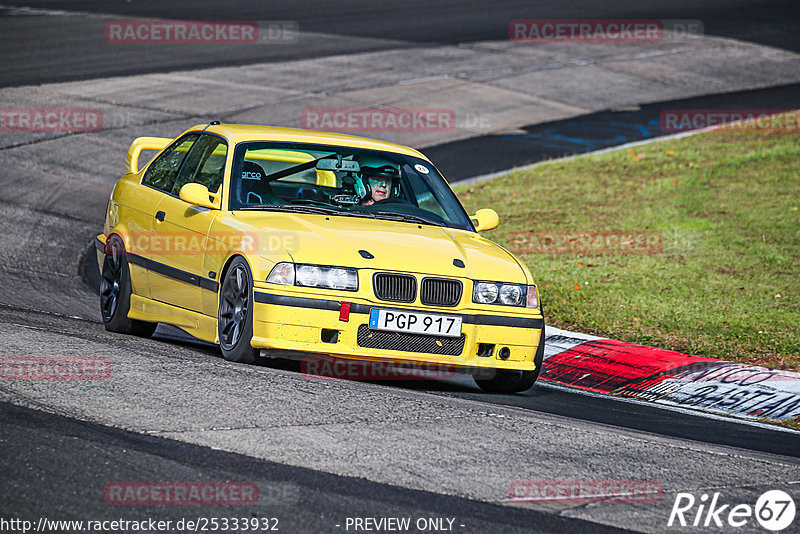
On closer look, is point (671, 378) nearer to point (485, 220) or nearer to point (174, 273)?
point (485, 220)

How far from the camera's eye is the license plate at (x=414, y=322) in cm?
705

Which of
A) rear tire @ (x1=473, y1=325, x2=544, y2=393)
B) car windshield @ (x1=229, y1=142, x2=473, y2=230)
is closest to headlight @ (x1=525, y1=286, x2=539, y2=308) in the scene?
rear tire @ (x1=473, y1=325, x2=544, y2=393)

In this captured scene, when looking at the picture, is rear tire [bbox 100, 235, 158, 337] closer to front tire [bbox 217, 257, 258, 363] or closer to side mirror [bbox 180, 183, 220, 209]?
side mirror [bbox 180, 183, 220, 209]

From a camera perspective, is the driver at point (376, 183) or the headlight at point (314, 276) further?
the driver at point (376, 183)

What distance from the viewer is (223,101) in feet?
70.4

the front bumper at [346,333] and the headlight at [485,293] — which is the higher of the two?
the headlight at [485,293]

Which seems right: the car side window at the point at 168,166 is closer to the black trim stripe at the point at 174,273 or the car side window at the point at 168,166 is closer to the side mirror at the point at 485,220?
the black trim stripe at the point at 174,273

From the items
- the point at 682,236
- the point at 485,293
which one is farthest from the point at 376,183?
the point at 682,236

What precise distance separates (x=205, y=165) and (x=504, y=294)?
7.98 feet

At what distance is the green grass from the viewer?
33.2ft

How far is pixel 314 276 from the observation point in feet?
23.2

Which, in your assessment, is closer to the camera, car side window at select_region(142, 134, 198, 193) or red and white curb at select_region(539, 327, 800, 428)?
red and white curb at select_region(539, 327, 800, 428)

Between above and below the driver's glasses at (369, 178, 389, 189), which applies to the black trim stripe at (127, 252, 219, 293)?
below

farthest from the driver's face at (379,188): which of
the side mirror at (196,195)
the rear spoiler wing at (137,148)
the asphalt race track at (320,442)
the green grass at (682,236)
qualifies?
the green grass at (682,236)
